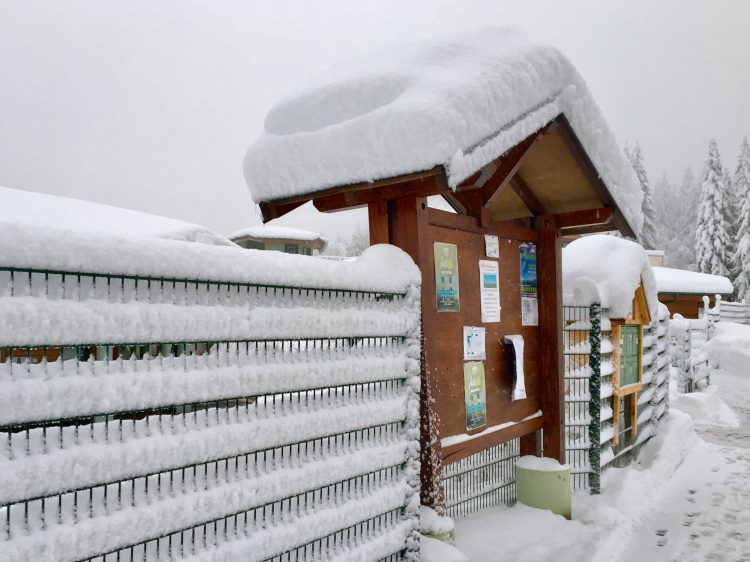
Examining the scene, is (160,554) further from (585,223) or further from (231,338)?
(585,223)

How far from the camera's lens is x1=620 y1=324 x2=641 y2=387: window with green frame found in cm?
796

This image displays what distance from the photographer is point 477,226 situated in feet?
16.4

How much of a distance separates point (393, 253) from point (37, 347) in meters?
2.30

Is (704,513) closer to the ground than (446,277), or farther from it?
closer to the ground

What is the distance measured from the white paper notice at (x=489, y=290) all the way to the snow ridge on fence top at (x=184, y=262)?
152 cm

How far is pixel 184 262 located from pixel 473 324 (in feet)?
9.76

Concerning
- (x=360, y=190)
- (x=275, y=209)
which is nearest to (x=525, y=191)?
(x=360, y=190)

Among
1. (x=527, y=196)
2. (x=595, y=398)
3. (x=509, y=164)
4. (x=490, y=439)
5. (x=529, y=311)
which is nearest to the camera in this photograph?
(x=509, y=164)

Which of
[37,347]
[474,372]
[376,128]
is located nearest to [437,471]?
[474,372]

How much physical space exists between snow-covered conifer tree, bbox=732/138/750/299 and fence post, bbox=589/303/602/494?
127 feet

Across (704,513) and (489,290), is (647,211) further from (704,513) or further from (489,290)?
(489,290)

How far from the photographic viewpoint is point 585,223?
19.8ft

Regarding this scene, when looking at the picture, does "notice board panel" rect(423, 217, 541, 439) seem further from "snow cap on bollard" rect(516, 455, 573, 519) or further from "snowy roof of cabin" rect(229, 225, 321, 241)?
"snowy roof of cabin" rect(229, 225, 321, 241)

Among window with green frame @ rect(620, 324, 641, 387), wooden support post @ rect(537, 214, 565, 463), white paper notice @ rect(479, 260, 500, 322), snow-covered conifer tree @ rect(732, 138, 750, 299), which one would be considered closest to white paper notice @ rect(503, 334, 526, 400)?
white paper notice @ rect(479, 260, 500, 322)
